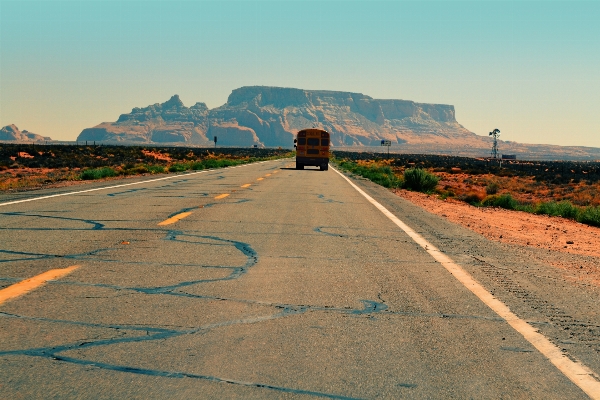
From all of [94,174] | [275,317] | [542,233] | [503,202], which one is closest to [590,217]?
[503,202]

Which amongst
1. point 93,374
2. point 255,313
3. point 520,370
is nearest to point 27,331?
point 93,374

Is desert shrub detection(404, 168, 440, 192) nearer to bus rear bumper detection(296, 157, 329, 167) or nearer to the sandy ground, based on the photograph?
the sandy ground

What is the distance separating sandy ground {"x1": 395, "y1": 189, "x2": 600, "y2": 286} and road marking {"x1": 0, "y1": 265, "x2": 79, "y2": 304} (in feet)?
19.8

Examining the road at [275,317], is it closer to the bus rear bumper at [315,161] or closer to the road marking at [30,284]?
the road marking at [30,284]

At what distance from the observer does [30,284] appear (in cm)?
659

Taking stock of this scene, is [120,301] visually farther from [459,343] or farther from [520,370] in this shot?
[520,370]

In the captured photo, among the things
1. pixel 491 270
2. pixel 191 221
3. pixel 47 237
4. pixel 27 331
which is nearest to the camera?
pixel 27 331

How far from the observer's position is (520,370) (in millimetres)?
4598

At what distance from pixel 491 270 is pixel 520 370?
4.17 m

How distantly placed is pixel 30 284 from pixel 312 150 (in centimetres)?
4252

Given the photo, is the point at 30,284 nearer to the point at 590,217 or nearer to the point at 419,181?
the point at 590,217

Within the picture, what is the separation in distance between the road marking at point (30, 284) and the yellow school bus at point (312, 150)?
41.2 metres

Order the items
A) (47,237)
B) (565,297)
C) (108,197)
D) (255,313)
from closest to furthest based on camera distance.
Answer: (255,313) < (565,297) < (47,237) < (108,197)

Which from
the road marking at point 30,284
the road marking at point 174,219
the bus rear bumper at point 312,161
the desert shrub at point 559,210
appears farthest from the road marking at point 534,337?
the bus rear bumper at point 312,161
